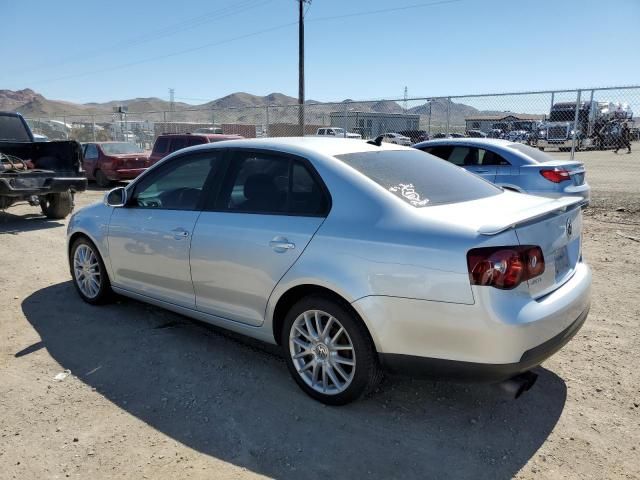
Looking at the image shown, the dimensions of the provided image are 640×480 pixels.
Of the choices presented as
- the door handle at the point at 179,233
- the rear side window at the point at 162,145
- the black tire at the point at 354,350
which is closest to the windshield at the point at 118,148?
the rear side window at the point at 162,145

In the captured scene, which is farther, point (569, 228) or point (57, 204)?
point (57, 204)

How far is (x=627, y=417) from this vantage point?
312cm

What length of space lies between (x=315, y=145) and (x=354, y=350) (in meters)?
1.44

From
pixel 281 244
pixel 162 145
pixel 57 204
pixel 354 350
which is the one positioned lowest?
pixel 57 204

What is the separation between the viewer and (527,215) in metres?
2.88

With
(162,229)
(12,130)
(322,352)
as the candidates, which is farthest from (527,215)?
(12,130)

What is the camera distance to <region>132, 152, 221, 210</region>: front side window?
3.99 meters

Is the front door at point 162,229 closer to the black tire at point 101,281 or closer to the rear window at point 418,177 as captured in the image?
the black tire at point 101,281

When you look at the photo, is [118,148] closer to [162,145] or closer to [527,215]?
[162,145]

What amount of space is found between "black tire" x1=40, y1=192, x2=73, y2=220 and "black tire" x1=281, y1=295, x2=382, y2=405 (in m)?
8.45

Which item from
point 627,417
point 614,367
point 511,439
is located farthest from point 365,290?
point 614,367

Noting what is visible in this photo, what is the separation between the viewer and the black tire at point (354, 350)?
2.99m

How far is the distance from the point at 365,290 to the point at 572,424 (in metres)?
1.49

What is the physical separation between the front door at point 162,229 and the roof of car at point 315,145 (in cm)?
31
